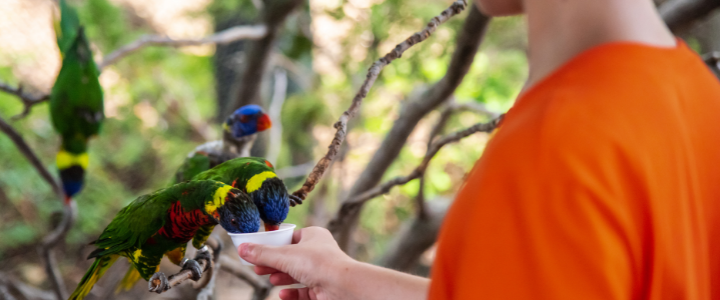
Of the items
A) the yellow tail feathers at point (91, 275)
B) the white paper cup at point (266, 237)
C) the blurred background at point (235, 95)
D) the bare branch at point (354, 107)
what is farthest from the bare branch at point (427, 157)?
the blurred background at point (235, 95)

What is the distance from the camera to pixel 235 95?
170cm

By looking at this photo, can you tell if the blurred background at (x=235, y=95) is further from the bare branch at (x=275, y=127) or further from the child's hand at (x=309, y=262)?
the child's hand at (x=309, y=262)

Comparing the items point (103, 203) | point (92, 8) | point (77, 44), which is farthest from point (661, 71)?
point (103, 203)

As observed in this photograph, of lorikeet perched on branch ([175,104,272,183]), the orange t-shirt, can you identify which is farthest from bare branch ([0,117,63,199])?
the orange t-shirt

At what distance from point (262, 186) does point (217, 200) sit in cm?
6

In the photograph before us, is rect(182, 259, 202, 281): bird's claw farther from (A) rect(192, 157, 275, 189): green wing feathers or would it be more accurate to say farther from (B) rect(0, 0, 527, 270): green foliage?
(B) rect(0, 0, 527, 270): green foliage

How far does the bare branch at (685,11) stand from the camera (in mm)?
960

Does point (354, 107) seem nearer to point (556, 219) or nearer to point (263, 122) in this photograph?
point (556, 219)

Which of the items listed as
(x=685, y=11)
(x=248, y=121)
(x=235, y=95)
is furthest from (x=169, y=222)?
(x=235, y=95)

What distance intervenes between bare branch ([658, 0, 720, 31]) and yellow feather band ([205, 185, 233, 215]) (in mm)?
999

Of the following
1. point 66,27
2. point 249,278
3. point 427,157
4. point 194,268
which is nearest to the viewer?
point 194,268

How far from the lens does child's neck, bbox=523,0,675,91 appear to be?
26 cm

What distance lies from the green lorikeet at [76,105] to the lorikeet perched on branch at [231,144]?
305 millimetres

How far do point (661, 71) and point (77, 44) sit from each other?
1147 mm
